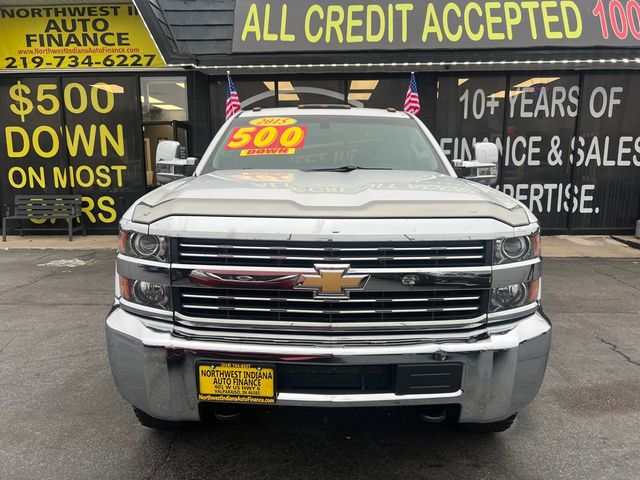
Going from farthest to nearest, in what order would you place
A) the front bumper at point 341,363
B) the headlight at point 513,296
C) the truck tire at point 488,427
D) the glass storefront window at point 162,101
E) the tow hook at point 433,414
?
the glass storefront window at point 162,101 → the truck tire at point 488,427 → the tow hook at point 433,414 → the headlight at point 513,296 → the front bumper at point 341,363

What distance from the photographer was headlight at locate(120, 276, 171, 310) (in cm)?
217

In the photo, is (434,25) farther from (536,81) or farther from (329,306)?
(329,306)

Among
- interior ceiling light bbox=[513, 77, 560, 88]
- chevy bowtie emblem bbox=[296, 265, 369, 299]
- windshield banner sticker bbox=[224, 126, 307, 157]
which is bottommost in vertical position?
chevy bowtie emblem bbox=[296, 265, 369, 299]

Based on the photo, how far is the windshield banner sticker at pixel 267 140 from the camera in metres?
3.61

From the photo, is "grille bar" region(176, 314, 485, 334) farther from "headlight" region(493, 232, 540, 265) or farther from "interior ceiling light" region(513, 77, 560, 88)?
"interior ceiling light" region(513, 77, 560, 88)

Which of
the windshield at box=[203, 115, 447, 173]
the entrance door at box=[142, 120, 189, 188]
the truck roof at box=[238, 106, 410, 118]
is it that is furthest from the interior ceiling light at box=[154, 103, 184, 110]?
the windshield at box=[203, 115, 447, 173]

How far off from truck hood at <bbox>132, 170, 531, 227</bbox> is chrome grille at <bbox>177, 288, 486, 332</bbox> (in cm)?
36

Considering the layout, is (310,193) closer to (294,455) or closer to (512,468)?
(294,455)

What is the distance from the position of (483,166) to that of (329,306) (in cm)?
212

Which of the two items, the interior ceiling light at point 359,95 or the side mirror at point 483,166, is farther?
the interior ceiling light at point 359,95

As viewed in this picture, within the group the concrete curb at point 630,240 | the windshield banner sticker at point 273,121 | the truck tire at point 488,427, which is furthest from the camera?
the concrete curb at point 630,240

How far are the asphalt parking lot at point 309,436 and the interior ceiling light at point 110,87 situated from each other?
7.08 meters

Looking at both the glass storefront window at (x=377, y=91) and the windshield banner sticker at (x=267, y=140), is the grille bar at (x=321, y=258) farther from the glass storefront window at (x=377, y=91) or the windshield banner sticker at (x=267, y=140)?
the glass storefront window at (x=377, y=91)

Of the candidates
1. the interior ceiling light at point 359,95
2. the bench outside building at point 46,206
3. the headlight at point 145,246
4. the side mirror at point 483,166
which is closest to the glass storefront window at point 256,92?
the interior ceiling light at point 359,95
